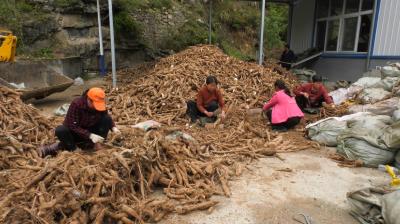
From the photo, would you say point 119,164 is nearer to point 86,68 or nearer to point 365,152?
point 365,152

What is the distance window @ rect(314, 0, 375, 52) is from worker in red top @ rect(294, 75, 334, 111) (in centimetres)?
456

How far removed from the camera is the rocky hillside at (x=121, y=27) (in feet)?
36.2

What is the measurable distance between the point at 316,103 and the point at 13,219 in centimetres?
598

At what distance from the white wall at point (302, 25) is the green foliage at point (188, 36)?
12.4 feet

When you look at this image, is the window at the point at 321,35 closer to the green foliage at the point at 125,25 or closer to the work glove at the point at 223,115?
the green foliage at the point at 125,25

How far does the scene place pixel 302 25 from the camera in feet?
44.9

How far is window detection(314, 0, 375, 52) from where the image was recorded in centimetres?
1017

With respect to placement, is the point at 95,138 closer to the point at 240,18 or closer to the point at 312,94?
the point at 312,94

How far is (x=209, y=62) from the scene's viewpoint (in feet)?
27.6

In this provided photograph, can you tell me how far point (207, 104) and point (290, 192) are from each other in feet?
9.55

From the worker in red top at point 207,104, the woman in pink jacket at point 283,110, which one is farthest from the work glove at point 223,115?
the woman in pink jacket at point 283,110

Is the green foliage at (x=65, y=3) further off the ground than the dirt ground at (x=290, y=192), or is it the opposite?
the green foliage at (x=65, y=3)

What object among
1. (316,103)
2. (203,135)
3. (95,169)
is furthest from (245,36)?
(95,169)

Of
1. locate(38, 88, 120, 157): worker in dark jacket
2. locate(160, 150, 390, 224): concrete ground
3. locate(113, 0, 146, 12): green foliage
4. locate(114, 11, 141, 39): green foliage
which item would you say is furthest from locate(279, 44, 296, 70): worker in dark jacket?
locate(38, 88, 120, 157): worker in dark jacket
